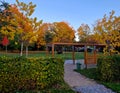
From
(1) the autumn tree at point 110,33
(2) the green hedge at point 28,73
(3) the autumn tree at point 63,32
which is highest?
(3) the autumn tree at point 63,32

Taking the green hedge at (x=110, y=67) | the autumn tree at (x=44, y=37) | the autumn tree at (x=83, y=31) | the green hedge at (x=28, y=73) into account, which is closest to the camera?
the green hedge at (x=28, y=73)

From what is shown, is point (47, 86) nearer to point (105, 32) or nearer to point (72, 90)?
point (72, 90)

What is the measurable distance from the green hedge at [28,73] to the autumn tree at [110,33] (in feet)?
41.3

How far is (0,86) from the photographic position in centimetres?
859

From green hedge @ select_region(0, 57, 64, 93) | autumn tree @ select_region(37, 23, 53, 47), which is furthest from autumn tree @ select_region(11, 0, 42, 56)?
green hedge @ select_region(0, 57, 64, 93)

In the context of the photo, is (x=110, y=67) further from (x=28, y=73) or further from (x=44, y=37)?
(x=44, y=37)

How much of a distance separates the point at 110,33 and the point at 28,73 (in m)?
16.3

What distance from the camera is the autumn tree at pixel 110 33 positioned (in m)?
21.8

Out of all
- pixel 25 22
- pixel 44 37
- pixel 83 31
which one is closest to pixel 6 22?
pixel 25 22

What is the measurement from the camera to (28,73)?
9.09 meters

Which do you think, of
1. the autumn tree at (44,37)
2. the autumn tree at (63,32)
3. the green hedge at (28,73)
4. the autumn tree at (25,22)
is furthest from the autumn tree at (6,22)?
the green hedge at (28,73)

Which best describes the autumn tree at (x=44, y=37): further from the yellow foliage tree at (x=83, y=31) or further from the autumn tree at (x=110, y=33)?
the autumn tree at (x=110, y=33)

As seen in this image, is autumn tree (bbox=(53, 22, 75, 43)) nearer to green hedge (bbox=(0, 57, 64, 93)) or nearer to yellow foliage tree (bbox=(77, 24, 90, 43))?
yellow foliage tree (bbox=(77, 24, 90, 43))

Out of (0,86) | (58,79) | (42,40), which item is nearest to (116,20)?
(58,79)
